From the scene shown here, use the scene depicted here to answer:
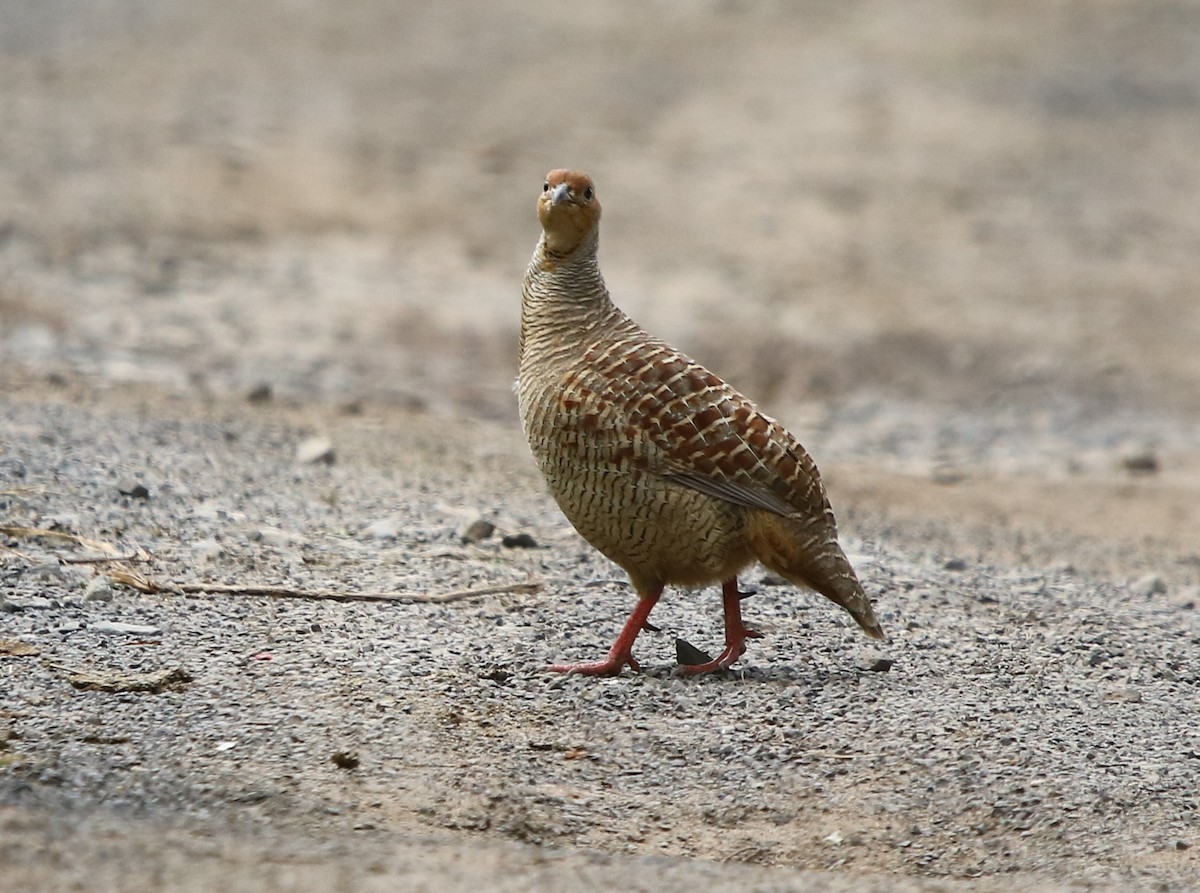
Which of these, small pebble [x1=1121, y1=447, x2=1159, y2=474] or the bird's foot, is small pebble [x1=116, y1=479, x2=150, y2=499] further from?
small pebble [x1=1121, y1=447, x2=1159, y2=474]

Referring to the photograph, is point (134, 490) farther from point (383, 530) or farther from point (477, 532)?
point (477, 532)

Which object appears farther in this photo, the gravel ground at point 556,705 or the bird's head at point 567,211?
the bird's head at point 567,211

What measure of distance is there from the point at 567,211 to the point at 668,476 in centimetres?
102

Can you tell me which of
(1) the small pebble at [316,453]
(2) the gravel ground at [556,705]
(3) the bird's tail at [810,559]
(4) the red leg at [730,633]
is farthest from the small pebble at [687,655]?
(1) the small pebble at [316,453]

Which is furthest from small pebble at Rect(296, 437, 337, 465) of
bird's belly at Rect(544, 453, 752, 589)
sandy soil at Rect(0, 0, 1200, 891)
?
bird's belly at Rect(544, 453, 752, 589)

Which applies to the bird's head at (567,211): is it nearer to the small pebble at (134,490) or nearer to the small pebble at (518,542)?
the small pebble at (518,542)

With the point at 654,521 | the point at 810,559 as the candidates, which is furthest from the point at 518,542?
the point at 810,559

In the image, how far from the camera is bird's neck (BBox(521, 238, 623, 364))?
5715 mm

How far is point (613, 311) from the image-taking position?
19.3 ft

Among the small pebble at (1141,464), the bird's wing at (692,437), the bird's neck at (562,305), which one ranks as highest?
the bird's neck at (562,305)

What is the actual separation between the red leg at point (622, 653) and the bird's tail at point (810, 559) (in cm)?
39

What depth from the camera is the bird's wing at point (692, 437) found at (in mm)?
5375

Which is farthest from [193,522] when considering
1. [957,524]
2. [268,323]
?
[268,323]

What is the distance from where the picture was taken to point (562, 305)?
5773 mm
